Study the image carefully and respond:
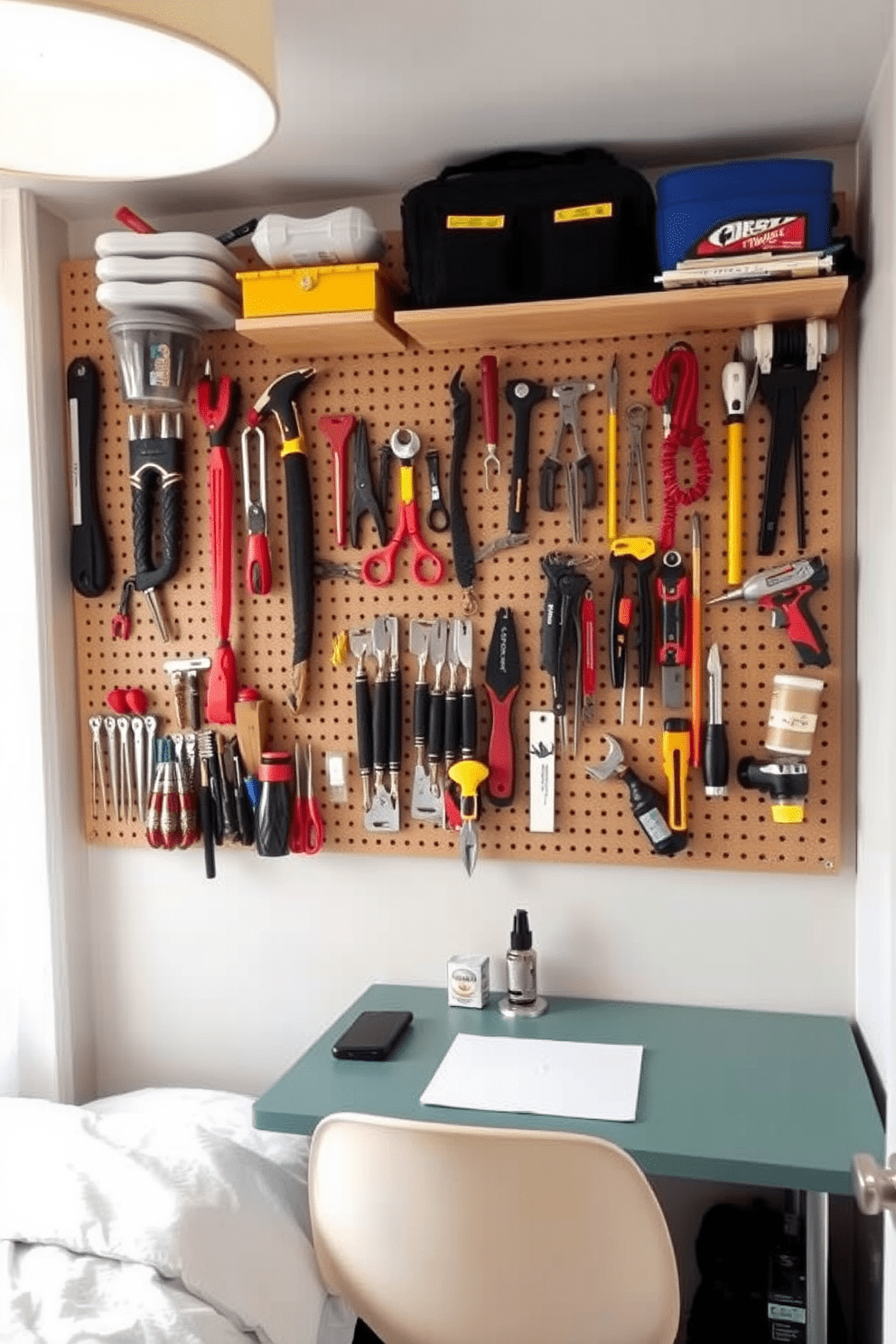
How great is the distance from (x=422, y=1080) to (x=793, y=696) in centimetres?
81

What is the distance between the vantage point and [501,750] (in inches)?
78.8

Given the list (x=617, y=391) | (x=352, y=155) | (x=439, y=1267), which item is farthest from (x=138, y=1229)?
(x=352, y=155)

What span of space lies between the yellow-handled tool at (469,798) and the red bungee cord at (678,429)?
483mm

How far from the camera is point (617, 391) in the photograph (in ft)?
6.38

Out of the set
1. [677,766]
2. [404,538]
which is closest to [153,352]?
[404,538]

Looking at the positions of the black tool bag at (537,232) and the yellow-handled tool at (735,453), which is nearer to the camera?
the black tool bag at (537,232)

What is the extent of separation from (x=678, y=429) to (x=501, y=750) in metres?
0.60

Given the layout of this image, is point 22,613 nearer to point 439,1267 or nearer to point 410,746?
point 410,746

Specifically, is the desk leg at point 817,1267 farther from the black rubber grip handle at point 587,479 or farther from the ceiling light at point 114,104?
the ceiling light at point 114,104

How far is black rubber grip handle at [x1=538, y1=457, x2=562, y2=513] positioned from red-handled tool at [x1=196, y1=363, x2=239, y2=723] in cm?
56

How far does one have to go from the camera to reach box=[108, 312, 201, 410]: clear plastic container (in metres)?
1.96

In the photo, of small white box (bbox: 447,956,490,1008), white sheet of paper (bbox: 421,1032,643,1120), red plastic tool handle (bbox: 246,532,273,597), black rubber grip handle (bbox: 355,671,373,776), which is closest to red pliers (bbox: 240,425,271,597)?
red plastic tool handle (bbox: 246,532,273,597)

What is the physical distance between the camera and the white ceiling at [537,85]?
1.45 metres

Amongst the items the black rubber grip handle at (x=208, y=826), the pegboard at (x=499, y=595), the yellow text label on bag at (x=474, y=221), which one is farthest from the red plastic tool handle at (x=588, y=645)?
the black rubber grip handle at (x=208, y=826)
